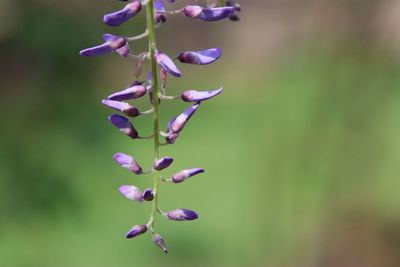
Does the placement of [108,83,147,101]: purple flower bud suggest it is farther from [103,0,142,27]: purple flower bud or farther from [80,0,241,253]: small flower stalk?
[103,0,142,27]: purple flower bud

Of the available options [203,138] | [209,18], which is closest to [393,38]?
[209,18]

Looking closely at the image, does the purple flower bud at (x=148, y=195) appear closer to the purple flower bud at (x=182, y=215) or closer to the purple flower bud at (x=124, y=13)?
the purple flower bud at (x=182, y=215)

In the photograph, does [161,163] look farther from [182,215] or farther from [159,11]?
[159,11]

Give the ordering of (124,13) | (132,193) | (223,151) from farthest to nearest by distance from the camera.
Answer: (223,151) → (132,193) → (124,13)

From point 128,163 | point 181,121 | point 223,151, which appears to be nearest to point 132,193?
point 128,163

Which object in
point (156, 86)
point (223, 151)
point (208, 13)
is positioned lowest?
point (223, 151)

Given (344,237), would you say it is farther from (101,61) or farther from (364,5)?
(101,61)

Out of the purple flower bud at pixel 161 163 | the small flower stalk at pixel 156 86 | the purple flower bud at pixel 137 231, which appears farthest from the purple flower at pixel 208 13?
the purple flower bud at pixel 137 231
